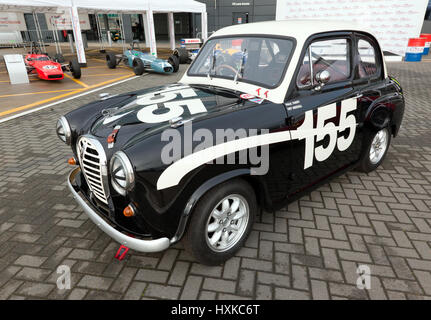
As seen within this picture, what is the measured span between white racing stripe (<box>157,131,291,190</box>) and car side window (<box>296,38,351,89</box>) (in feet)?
2.78

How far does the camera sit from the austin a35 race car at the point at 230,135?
2.14 m

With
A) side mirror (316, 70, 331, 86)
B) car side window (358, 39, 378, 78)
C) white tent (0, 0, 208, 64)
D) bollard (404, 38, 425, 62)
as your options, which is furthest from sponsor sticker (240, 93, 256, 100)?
bollard (404, 38, 425, 62)

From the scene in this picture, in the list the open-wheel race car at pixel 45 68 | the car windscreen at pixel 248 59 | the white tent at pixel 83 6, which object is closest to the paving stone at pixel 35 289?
the car windscreen at pixel 248 59

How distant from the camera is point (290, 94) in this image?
9.07 ft

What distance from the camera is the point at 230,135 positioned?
7.65ft

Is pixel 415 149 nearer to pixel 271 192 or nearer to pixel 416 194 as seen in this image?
pixel 416 194

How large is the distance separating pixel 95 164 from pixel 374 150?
375 centimetres

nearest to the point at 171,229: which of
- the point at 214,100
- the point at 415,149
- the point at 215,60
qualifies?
the point at 214,100

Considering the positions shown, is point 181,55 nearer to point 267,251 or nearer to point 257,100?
point 257,100

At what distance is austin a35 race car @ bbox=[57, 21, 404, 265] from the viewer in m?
2.14

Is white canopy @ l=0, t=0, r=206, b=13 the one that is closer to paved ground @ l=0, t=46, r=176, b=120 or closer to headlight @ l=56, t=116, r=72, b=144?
paved ground @ l=0, t=46, r=176, b=120

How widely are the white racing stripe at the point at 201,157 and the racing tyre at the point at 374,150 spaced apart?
6.66 ft

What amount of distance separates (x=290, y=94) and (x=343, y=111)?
802 millimetres

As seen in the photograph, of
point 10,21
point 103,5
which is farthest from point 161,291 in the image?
point 10,21
